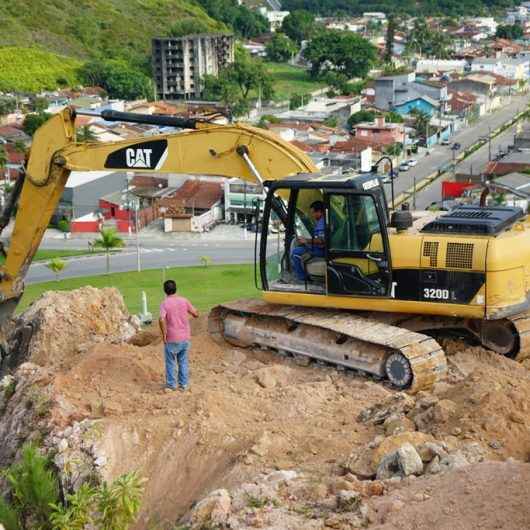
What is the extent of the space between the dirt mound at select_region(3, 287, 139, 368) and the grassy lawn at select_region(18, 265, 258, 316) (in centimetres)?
1506

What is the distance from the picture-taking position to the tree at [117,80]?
366ft

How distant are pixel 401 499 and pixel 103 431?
431cm

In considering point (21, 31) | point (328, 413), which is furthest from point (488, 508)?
point (21, 31)

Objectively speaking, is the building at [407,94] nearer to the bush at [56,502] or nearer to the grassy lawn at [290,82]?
the grassy lawn at [290,82]

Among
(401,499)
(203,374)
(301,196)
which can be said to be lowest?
(203,374)

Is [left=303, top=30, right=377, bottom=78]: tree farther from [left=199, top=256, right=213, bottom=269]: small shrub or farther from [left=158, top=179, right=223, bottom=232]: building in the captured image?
[left=199, top=256, right=213, bottom=269]: small shrub

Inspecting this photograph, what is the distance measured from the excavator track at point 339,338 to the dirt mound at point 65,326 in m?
2.83

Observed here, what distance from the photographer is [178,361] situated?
44.6ft

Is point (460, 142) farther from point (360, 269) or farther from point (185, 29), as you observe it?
point (360, 269)

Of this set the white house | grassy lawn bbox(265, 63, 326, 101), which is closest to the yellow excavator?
grassy lawn bbox(265, 63, 326, 101)

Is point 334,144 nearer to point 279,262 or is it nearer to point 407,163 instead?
point 407,163

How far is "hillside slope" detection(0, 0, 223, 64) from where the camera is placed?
125125 mm

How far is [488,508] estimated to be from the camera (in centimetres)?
882

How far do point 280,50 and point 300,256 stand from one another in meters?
133
